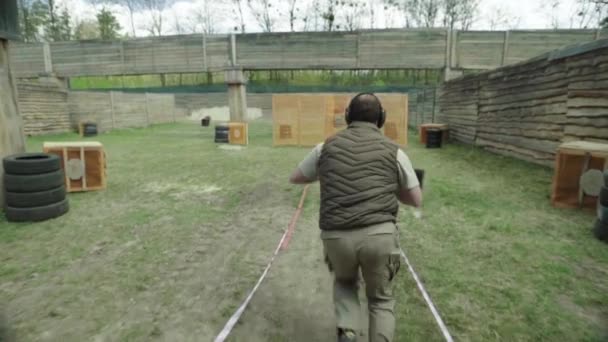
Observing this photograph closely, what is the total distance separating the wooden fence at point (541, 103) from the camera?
22.0ft

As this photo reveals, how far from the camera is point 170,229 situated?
4938mm

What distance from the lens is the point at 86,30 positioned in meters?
39.5

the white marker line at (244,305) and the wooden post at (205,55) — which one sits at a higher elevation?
the wooden post at (205,55)

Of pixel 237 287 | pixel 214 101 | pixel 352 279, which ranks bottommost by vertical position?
pixel 237 287

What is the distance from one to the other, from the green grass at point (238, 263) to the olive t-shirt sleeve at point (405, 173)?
1.23m

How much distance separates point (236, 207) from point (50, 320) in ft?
11.3

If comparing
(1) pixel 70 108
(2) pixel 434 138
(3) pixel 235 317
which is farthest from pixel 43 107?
A: (3) pixel 235 317

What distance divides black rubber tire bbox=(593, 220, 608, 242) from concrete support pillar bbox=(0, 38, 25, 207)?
8.76 metres

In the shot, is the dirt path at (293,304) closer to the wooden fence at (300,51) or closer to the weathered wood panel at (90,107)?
the wooden fence at (300,51)

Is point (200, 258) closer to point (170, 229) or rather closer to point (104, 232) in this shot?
point (170, 229)

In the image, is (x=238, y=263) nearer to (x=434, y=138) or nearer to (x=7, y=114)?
(x=7, y=114)

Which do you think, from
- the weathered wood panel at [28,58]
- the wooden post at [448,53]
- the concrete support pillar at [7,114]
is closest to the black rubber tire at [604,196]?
the concrete support pillar at [7,114]

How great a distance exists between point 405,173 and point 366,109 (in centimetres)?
50

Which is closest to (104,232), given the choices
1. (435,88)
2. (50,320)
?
(50,320)
